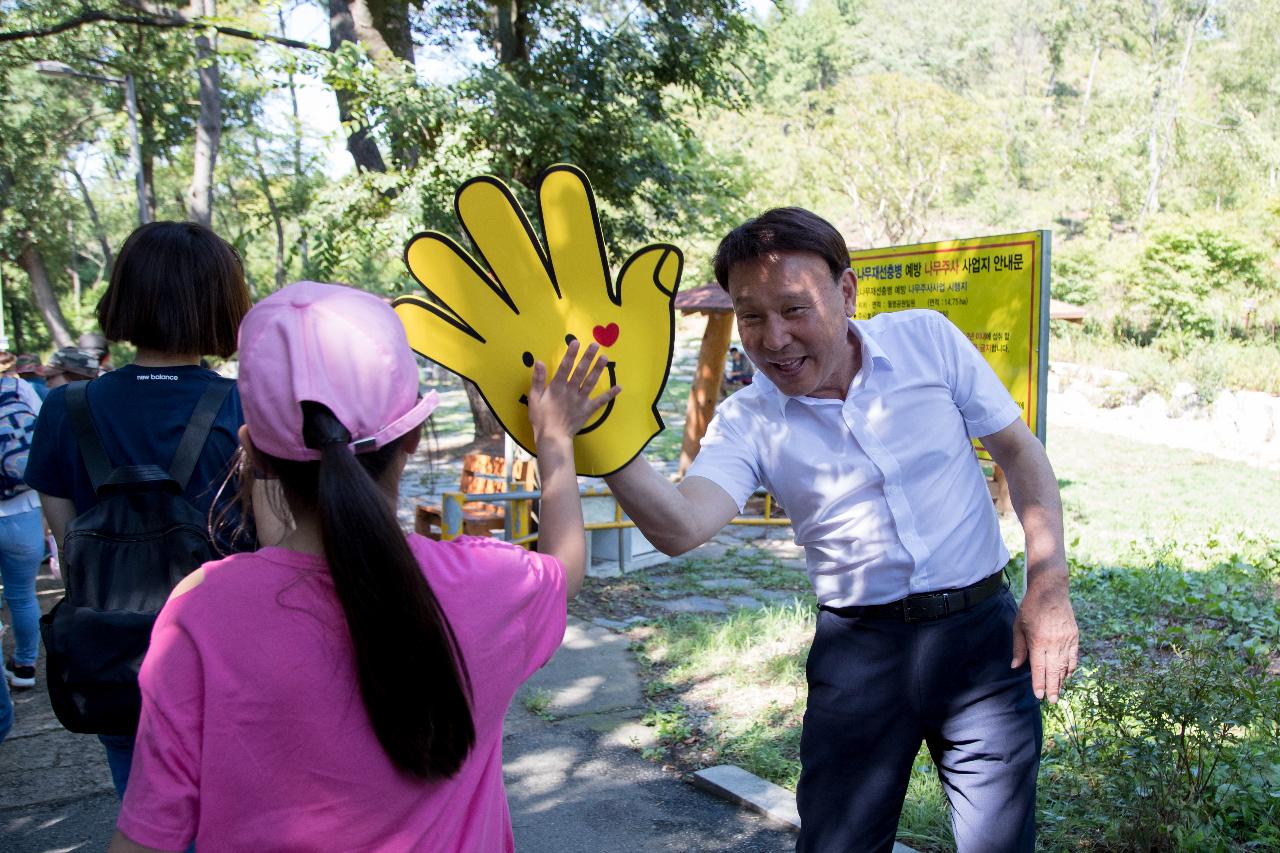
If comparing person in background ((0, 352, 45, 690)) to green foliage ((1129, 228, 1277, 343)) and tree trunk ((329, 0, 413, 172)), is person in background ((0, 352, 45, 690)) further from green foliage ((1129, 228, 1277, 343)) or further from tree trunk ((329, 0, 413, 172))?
green foliage ((1129, 228, 1277, 343))

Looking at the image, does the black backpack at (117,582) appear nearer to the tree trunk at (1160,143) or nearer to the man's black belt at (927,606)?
the man's black belt at (927,606)

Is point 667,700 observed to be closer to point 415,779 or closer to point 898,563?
point 898,563

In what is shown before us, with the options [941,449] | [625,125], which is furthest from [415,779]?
[625,125]

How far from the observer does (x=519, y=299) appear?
5.50 ft

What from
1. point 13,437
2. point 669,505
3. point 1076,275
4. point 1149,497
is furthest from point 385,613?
point 1076,275

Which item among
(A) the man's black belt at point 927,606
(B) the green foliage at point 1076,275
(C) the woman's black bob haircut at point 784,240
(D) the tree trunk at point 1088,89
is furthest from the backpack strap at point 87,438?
(D) the tree trunk at point 1088,89

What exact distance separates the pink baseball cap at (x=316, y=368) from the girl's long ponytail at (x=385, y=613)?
0.08 feet

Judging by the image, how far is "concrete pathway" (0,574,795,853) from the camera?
368 centimetres

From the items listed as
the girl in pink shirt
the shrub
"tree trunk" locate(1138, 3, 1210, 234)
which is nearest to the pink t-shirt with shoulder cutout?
the girl in pink shirt

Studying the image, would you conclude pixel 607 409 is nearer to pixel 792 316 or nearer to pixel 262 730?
pixel 792 316

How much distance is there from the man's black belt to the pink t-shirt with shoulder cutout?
118 cm

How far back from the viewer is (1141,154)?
34.8m

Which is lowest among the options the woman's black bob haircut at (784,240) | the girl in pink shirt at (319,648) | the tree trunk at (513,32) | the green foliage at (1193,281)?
the girl in pink shirt at (319,648)

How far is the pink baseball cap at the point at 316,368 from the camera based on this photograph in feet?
4.07
